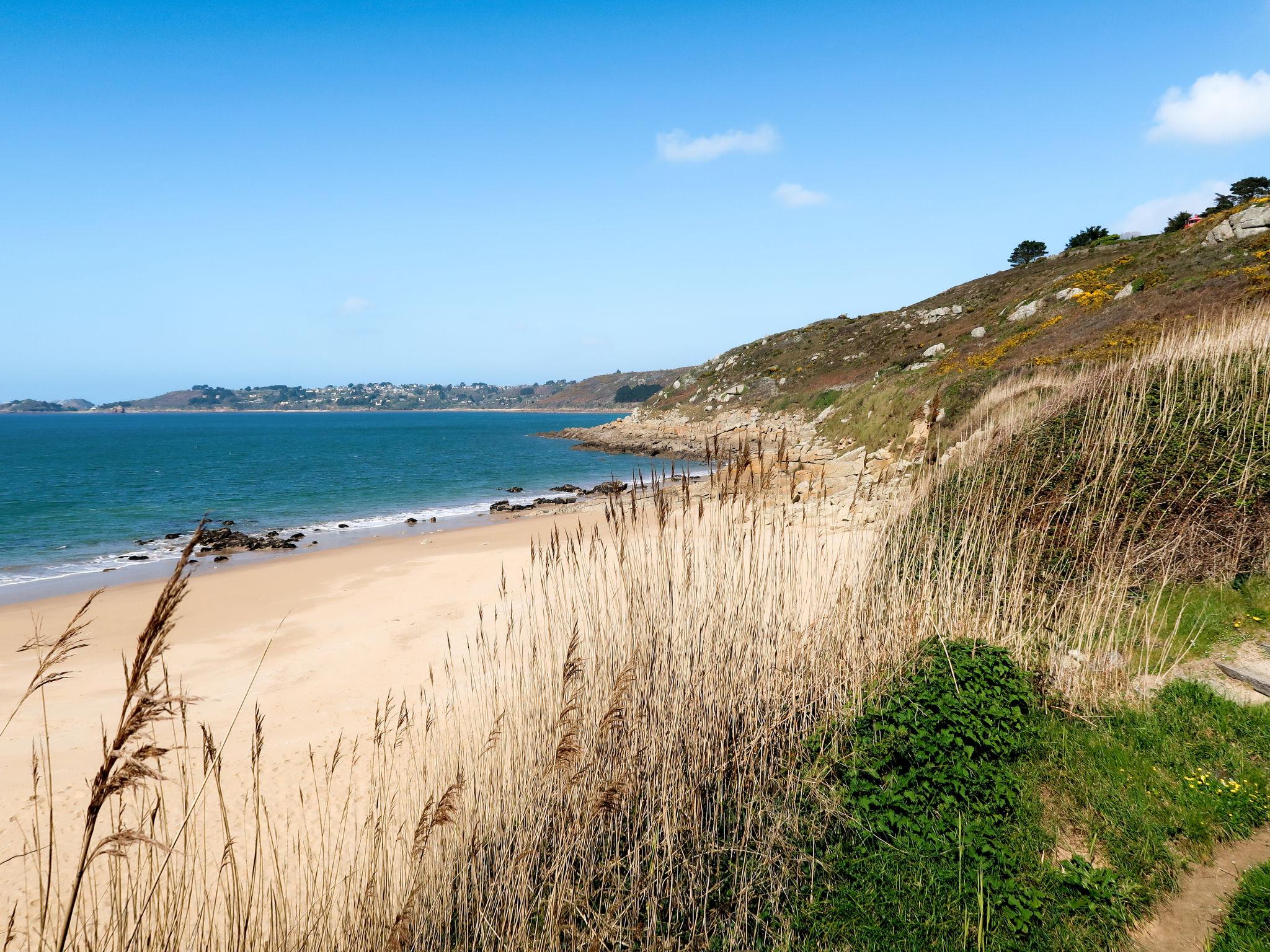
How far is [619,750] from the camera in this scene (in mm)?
4352

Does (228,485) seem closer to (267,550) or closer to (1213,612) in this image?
(267,550)

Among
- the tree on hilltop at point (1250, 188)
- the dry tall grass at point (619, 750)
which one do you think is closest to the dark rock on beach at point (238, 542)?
the dry tall grass at point (619, 750)

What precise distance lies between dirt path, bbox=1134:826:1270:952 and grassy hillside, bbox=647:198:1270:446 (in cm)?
978

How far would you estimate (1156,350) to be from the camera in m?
10.2

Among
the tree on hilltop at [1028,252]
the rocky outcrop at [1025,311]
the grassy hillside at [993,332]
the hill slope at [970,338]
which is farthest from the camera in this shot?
the tree on hilltop at [1028,252]

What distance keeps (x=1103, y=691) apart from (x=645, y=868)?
13.2 feet

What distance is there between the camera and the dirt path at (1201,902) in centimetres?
354

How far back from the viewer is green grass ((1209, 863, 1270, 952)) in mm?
3350

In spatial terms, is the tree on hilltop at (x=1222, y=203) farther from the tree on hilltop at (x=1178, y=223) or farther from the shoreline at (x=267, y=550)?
the shoreline at (x=267, y=550)

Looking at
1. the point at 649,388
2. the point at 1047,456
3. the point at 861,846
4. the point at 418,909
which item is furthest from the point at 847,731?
the point at 649,388

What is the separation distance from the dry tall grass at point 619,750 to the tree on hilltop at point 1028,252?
183 ft

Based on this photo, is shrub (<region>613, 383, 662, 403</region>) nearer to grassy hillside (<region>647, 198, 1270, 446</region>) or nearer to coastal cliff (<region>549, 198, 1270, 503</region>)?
coastal cliff (<region>549, 198, 1270, 503</region>)

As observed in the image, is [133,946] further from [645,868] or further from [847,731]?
[847,731]

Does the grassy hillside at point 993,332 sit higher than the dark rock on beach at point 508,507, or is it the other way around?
the grassy hillside at point 993,332
